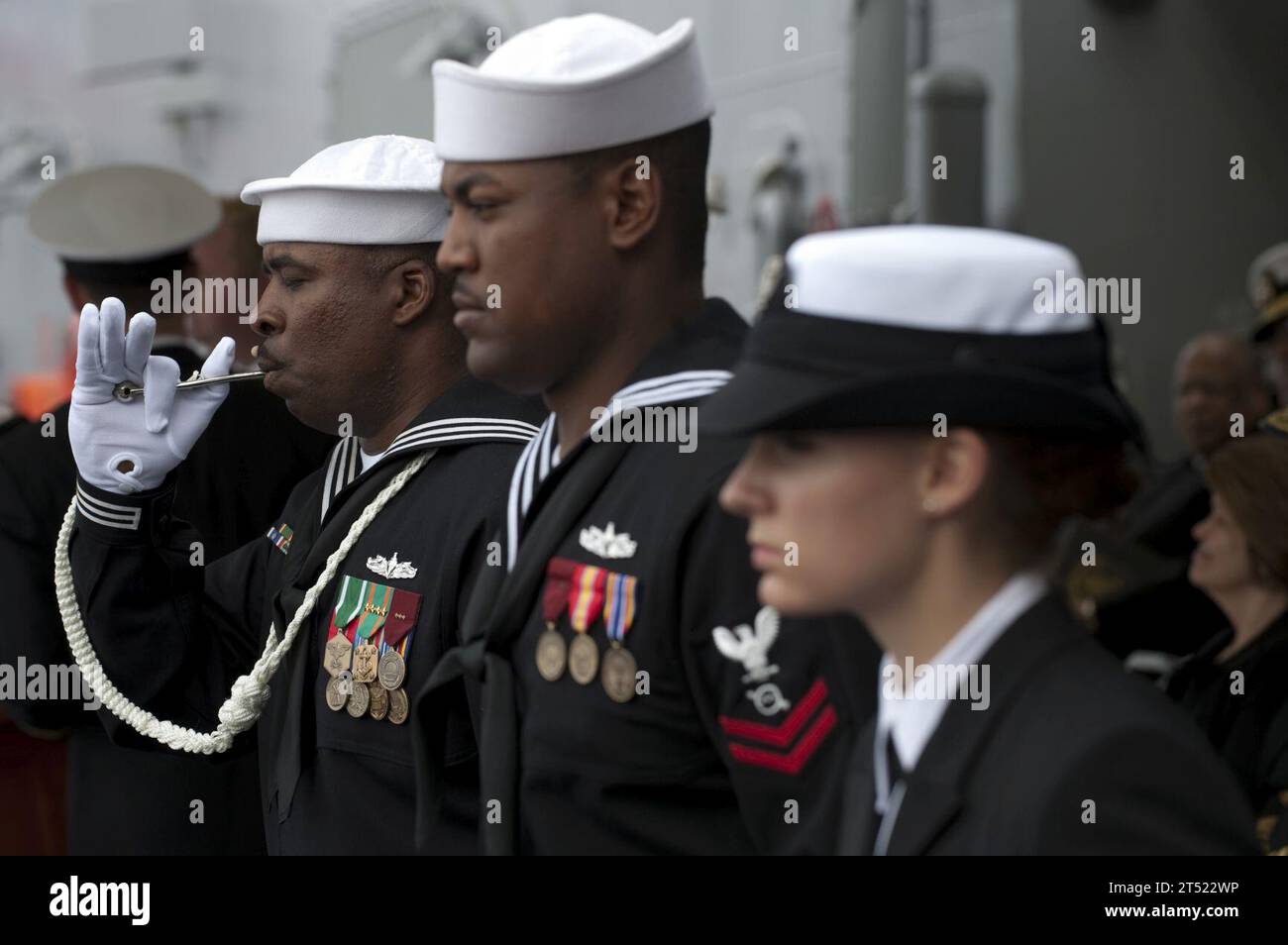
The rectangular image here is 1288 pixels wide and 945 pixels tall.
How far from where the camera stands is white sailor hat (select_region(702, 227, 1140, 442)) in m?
1.76

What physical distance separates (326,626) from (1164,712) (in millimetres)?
1572

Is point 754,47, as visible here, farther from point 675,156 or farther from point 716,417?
point 716,417

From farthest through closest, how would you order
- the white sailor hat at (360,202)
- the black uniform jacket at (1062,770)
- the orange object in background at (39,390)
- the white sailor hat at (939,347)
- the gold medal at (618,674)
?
the orange object in background at (39,390)
the white sailor hat at (360,202)
the gold medal at (618,674)
the white sailor hat at (939,347)
the black uniform jacket at (1062,770)

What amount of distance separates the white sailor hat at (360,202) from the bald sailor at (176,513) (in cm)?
73

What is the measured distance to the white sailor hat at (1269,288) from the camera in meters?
4.88

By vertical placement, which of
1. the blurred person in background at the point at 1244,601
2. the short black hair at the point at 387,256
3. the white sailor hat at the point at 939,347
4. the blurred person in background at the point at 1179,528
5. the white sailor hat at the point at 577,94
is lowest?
the blurred person in background at the point at 1179,528

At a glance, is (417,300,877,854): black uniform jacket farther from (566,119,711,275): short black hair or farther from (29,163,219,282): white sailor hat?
(29,163,219,282): white sailor hat

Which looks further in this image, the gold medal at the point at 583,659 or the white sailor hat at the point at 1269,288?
the white sailor hat at the point at 1269,288

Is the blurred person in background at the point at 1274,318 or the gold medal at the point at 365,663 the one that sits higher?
the gold medal at the point at 365,663

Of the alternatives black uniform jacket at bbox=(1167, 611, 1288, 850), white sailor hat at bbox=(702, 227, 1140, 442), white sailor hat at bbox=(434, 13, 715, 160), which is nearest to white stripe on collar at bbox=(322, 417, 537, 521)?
white sailor hat at bbox=(434, 13, 715, 160)

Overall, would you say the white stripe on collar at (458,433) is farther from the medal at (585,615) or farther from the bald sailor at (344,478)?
the medal at (585,615)

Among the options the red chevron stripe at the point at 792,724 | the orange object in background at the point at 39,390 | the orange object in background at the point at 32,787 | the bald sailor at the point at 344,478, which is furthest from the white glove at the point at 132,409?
the orange object in background at the point at 39,390

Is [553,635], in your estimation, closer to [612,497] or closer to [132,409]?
[612,497]
